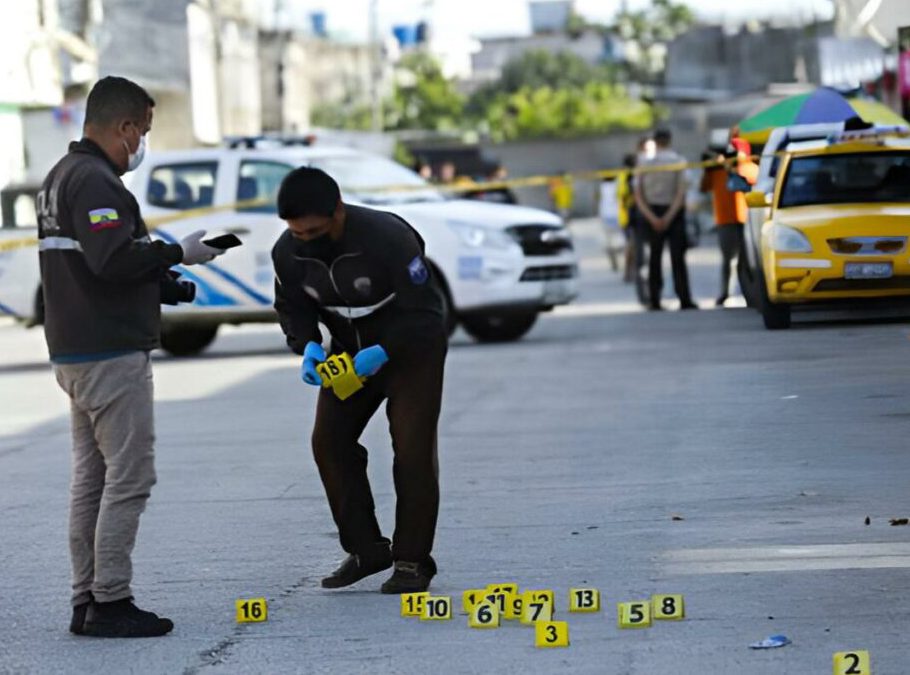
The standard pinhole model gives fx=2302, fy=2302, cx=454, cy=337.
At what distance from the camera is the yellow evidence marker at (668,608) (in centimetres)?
740

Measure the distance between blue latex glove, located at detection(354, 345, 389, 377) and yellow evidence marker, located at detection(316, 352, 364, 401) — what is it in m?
0.02

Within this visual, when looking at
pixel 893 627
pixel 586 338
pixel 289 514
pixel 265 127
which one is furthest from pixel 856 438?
pixel 265 127

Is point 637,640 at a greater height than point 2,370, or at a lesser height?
greater

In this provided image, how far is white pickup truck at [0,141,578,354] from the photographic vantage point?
2047 cm

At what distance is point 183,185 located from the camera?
21.4 metres

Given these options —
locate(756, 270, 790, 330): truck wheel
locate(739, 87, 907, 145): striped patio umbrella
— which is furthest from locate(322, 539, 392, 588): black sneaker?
locate(739, 87, 907, 145): striped patio umbrella

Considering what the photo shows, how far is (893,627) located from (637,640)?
79 centimetres

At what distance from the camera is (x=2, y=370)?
72.0ft

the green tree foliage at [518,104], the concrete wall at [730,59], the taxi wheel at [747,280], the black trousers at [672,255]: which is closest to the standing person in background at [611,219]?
the black trousers at [672,255]

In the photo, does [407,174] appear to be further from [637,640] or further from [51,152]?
[51,152]

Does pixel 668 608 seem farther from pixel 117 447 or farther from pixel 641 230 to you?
pixel 641 230

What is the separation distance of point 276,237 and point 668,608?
1370 centimetres

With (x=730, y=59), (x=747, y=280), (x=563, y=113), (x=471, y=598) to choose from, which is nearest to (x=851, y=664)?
(x=471, y=598)

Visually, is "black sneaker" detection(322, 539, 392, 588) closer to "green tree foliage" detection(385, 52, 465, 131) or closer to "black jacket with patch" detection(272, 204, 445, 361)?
"black jacket with patch" detection(272, 204, 445, 361)
